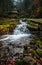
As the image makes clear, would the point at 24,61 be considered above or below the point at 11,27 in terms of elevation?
above

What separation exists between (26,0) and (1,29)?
27380 mm

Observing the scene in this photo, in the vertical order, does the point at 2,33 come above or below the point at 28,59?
below

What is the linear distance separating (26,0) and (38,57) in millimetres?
34216

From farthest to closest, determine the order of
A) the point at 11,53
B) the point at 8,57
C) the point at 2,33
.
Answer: the point at 2,33, the point at 11,53, the point at 8,57

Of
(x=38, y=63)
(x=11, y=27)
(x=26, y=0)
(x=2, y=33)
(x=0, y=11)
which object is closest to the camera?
(x=38, y=63)

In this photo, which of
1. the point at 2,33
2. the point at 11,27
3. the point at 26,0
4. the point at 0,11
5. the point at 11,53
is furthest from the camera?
the point at 26,0

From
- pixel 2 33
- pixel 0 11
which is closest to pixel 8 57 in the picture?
pixel 2 33

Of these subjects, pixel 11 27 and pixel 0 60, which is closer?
pixel 0 60

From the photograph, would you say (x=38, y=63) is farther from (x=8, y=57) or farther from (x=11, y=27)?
(x=11, y=27)

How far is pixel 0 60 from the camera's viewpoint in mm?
6008

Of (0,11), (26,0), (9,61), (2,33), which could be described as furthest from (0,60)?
(26,0)

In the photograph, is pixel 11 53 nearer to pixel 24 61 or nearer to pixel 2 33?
pixel 24 61

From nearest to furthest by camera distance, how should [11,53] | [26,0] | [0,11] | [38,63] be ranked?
[38,63], [11,53], [0,11], [26,0]

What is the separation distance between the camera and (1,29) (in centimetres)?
1311
